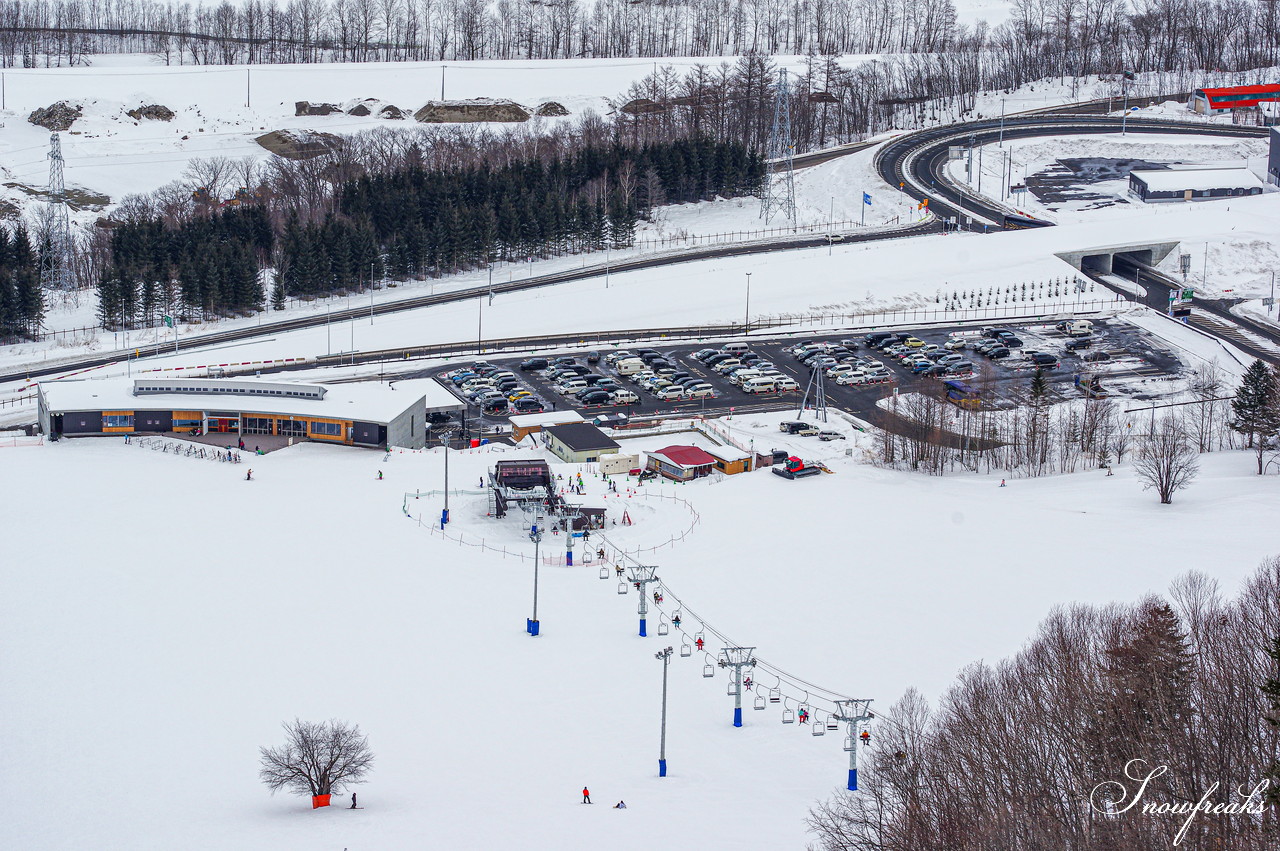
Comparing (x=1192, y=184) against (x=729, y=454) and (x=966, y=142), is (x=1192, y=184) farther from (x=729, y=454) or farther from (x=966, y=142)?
(x=729, y=454)

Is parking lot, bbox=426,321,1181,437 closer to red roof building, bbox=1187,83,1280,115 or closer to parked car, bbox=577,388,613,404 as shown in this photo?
parked car, bbox=577,388,613,404

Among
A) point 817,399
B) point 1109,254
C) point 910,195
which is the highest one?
point 910,195

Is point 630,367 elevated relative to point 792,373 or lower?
elevated

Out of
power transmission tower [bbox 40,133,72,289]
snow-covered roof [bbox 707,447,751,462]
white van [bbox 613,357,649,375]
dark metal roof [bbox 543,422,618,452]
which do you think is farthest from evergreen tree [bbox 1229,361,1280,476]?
power transmission tower [bbox 40,133,72,289]

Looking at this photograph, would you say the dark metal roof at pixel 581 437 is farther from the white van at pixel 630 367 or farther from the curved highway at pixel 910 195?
the curved highway at pixel 910 195

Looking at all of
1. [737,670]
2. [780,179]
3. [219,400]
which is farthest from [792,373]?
[780,179]
